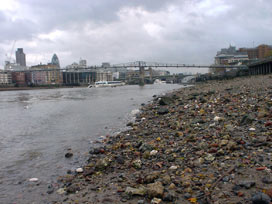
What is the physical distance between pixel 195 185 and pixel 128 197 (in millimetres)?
1175

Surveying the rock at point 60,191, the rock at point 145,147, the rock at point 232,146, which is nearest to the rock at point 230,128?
the rock at point 232,146

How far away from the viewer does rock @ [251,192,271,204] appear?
3.29 metres

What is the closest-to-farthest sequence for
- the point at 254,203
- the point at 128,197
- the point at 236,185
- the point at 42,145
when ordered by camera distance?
the point at 254,203 < the point at 236,185 < the point at 128,197 < the point at 42,145

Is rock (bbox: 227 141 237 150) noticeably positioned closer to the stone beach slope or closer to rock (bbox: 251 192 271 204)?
the stone beach slope

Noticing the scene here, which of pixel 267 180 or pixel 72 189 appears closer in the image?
pixel 267 180

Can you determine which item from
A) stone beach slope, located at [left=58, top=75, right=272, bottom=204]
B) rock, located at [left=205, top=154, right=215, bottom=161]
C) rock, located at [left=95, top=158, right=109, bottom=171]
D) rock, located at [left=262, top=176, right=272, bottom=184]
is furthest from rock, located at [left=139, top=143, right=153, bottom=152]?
rock, located at [left=262, top=176, right=272, bottom=184]

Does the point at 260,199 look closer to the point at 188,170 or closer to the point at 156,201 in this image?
the point at 156,201

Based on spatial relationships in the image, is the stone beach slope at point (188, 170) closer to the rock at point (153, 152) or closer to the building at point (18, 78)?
the rock at point (153, 152)

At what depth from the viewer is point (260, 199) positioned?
10.9ft

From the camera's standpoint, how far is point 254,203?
337 cm

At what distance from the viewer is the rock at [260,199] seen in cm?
329

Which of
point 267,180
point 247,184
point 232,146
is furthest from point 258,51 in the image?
point 247,184

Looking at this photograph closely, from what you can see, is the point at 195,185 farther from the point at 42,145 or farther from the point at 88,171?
the point at 42,145

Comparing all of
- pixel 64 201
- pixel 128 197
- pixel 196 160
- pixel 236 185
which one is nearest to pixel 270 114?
pixel 196 160
